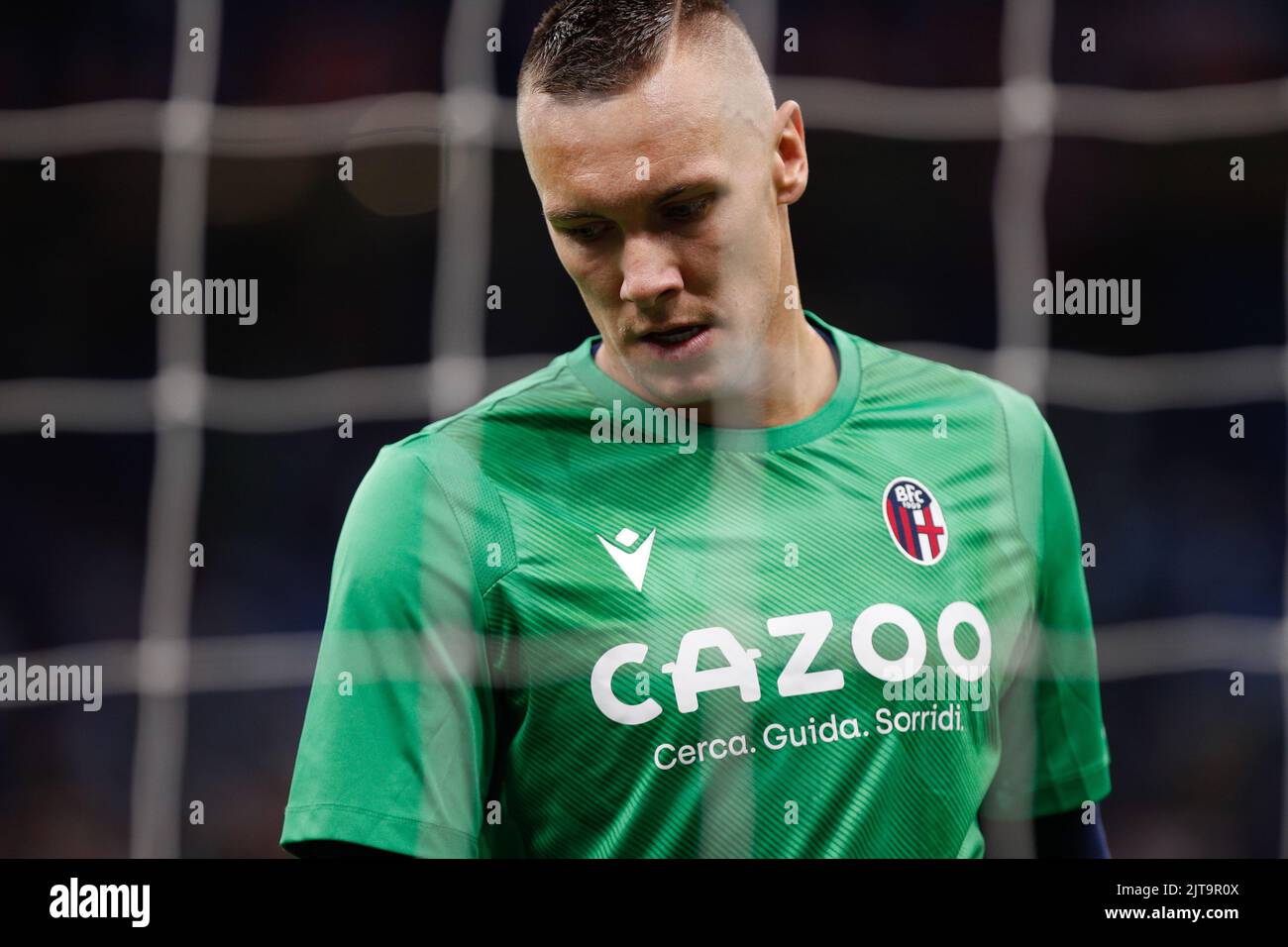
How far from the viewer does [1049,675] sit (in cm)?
150

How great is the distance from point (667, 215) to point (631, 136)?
88 millimetres

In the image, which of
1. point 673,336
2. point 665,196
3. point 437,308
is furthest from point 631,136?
point 437,308

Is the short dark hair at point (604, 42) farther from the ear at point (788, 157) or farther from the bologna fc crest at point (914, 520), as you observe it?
the bologna fc crest at point (914, 520)

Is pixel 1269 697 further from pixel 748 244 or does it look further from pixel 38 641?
pixel 38 641

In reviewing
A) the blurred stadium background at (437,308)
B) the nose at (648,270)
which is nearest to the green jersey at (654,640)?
the nose at (648,270)

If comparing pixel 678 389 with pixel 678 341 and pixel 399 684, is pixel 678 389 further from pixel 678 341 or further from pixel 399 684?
pixel 399 684

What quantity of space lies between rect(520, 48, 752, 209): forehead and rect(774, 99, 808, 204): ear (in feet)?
0.34

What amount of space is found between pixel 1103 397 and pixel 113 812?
2.01 meters

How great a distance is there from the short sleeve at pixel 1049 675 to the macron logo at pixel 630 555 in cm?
44

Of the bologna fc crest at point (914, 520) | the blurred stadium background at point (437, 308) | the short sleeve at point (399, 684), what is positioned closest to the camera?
the short sleeve at point (399, 684)

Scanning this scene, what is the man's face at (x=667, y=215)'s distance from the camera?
4.28ft

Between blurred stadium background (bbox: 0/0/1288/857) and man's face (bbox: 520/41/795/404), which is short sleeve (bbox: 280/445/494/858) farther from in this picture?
blurred stadium background (bbox: 0/0/1288/857)

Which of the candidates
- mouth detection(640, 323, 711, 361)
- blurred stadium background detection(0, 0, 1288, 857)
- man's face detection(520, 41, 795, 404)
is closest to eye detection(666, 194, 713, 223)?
man's face detection(520, 41, 795, 404)
